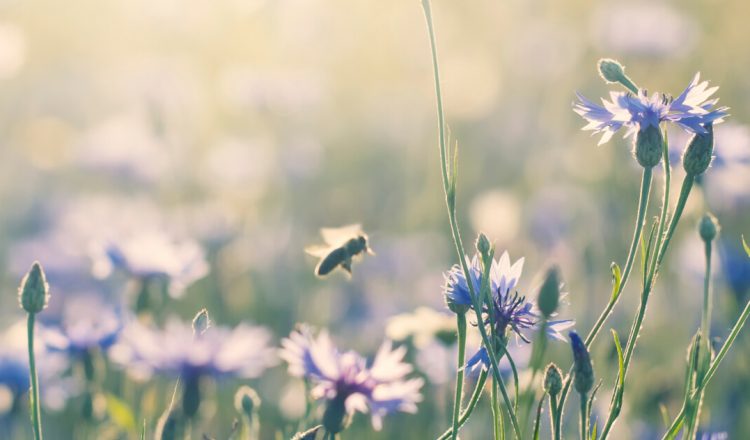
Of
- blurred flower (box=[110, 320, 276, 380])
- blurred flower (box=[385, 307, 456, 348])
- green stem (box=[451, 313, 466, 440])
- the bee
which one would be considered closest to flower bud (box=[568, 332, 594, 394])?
green stem (box=[451, 313, 466, 440])

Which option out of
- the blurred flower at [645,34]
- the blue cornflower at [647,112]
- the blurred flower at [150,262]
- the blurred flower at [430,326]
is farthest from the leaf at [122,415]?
the blurred flower at [645,34]

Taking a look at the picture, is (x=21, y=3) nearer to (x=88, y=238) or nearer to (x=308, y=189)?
(x=308, y=189)

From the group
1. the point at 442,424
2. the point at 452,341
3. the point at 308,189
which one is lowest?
the point at 308,189

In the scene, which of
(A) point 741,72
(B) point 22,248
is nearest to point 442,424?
(B) point 22,248

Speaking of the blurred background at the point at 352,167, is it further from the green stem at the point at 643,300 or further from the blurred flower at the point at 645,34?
the green stem at the point at 643,300

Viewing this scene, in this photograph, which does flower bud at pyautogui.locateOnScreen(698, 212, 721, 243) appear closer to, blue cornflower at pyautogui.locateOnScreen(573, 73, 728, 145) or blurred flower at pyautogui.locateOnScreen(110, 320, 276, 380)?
blue cornflower at pyautogui.locateOnScreen(573, 73, 728, 145)

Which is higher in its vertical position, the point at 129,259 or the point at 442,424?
the point at 129,259

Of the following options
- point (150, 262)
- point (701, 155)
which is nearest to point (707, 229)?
point (701, 155)
